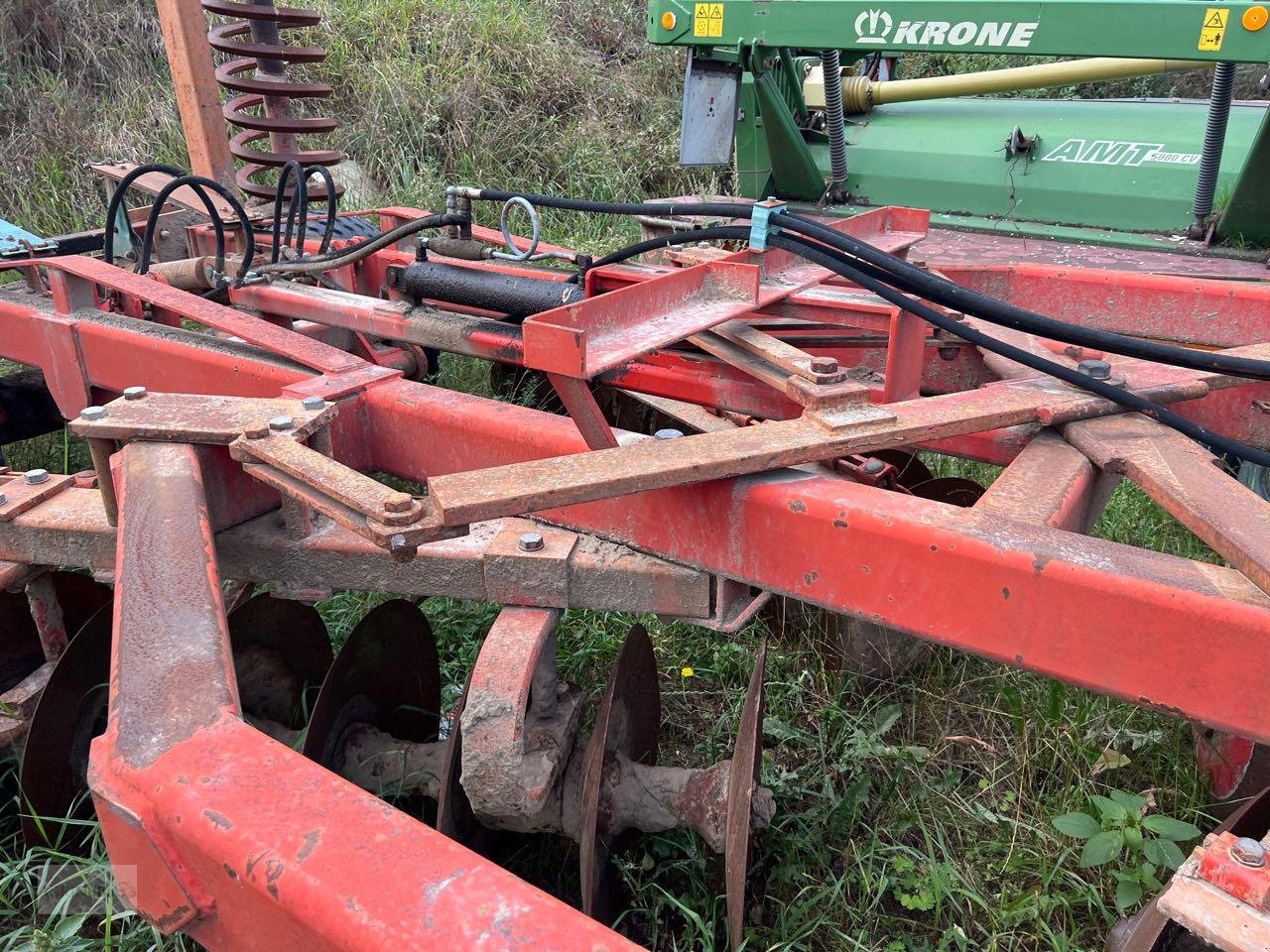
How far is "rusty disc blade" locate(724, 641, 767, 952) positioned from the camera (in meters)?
1.69

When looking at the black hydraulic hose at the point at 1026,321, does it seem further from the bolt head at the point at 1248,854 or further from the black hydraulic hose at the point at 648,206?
the bolt head at the point at 1248,854

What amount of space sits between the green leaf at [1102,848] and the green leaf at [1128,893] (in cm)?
6

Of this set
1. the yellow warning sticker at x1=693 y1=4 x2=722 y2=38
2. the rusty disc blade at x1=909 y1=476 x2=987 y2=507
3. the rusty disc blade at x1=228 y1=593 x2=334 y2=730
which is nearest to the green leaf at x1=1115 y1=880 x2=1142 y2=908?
the rusty disc blade at x1=909 y1=476 x2=987 y2=507

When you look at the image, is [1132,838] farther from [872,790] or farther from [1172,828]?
[872,790]

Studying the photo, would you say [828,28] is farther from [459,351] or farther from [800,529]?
[800,529]

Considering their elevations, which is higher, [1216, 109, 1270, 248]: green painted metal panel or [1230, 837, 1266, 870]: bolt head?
[1216, 109, 1270, 248]: green painted metal panel

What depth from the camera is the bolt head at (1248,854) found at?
100 centimetres

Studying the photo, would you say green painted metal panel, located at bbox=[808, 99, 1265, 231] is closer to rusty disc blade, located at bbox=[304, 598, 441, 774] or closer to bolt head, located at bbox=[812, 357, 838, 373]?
bolt head, located at bbox=[812, 357, 838, 373]

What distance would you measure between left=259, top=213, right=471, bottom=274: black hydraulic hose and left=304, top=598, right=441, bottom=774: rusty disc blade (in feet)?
3.41

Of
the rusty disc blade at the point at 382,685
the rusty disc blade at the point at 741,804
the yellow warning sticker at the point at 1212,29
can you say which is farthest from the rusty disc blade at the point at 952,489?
the yellow warning sticker at the point at 1212,29

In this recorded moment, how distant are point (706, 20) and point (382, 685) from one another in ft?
8.95

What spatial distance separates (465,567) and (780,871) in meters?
0.94

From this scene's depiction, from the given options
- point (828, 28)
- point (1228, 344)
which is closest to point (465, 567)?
point (1228, 344)

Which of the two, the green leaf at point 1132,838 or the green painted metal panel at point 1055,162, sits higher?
the green painted metal panel at point 1055,162
